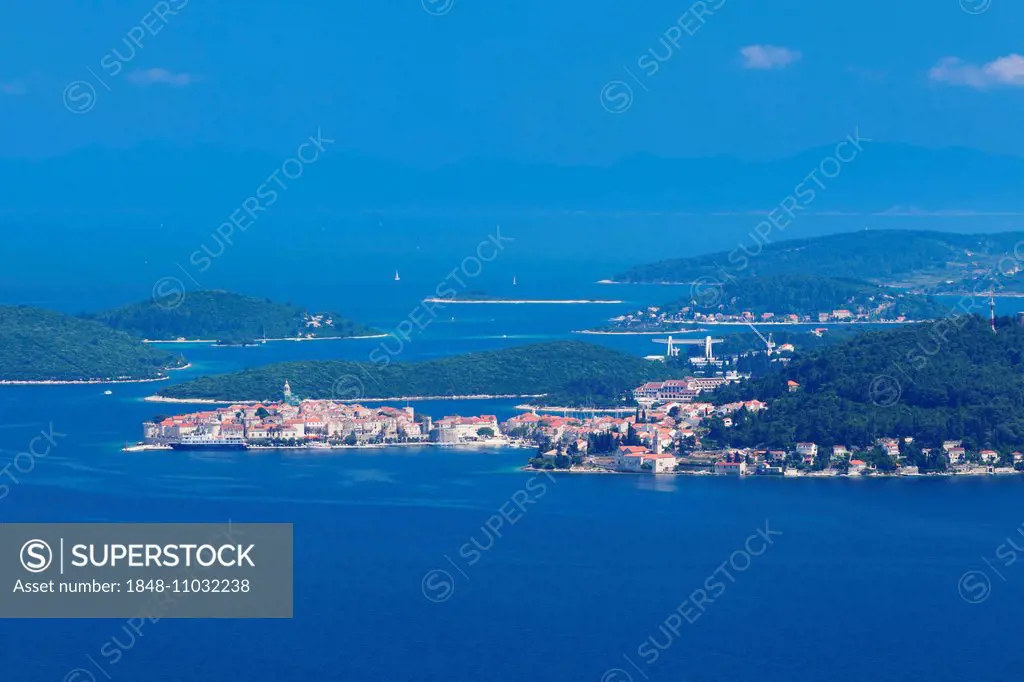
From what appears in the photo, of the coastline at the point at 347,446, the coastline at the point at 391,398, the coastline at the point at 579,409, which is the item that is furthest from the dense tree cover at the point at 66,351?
the coastline at the point at 347,446

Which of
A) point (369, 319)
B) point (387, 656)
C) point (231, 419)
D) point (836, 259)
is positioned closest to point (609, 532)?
point (387, 656)

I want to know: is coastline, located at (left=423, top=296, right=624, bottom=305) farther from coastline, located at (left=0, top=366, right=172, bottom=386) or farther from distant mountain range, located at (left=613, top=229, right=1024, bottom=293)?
coastline, located at (left=0, top=366, right=172, bottom=386)

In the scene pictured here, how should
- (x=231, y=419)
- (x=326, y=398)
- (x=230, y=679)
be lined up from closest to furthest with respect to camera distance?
(x=230, y=679) < (x=231, y=419) < (x=326, y=398)

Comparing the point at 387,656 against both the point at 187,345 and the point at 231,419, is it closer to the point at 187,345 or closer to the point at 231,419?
the point at 231,419

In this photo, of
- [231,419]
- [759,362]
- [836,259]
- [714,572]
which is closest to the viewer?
[714,572]

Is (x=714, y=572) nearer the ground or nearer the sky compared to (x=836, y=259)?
nearer the ground
